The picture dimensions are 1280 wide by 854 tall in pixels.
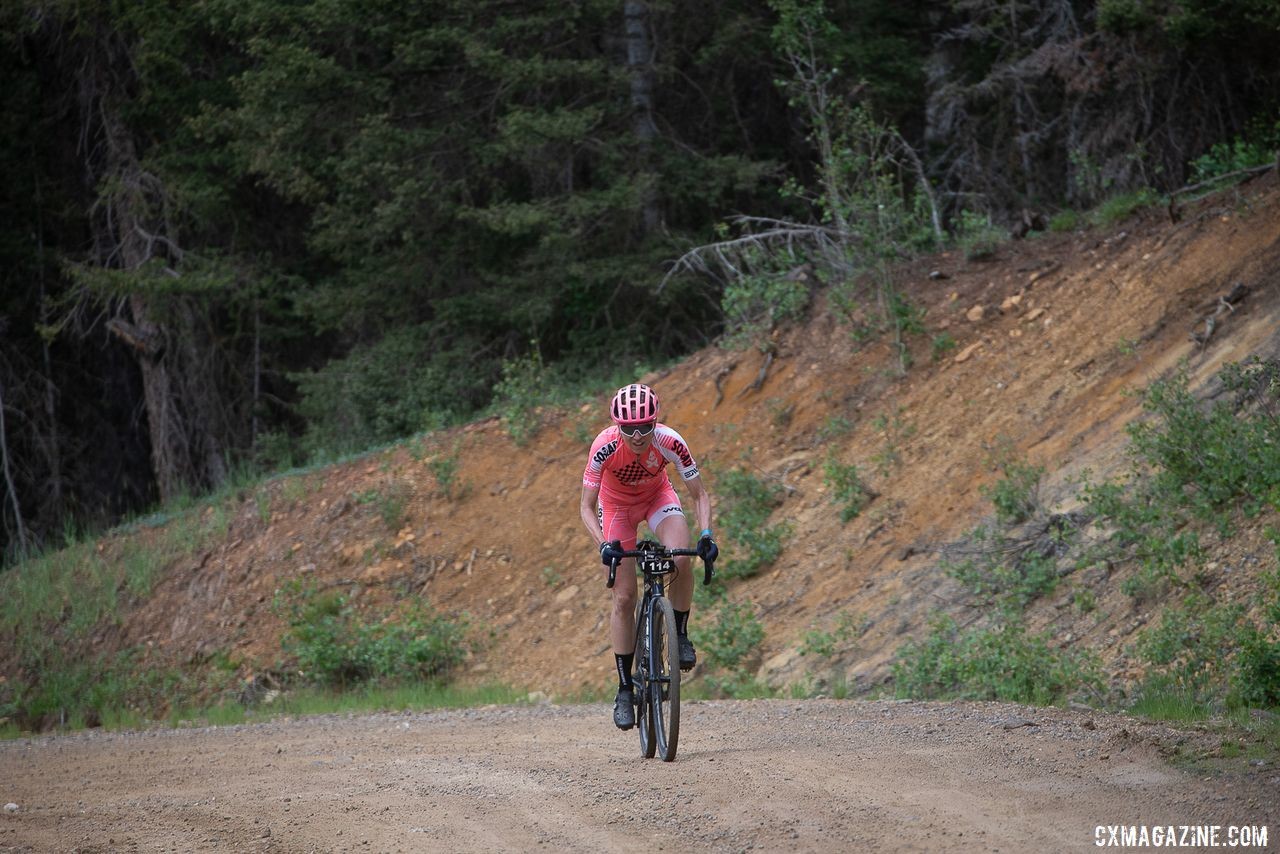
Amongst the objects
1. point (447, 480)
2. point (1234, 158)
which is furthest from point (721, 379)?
point (1234, 158)

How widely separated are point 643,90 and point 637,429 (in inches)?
518

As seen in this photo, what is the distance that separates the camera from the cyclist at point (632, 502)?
26.1 feet

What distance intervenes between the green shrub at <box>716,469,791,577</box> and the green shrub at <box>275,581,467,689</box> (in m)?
3.28

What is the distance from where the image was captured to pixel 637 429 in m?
7.95

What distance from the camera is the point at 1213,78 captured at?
15.7m

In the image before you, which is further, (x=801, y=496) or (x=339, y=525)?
(x=339, y=525)

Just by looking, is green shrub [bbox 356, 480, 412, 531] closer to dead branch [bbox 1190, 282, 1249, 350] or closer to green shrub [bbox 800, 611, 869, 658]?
green shrub [bbox 800, 611, 869, 658]

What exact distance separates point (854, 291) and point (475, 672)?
21.2ft

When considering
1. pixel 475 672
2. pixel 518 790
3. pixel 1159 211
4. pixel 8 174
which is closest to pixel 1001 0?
pixel 1159 211

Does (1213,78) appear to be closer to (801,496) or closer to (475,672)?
(801,496)

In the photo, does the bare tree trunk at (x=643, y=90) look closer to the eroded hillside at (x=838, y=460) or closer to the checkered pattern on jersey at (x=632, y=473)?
the eroded hillside at (x=838, y=460)

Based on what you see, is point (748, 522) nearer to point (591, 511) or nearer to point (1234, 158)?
point (591, 511)

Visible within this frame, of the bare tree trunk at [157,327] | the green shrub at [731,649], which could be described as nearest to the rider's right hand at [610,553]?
the green shrub at [731,649]

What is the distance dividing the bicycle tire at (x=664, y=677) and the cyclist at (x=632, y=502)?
131 millimetres
